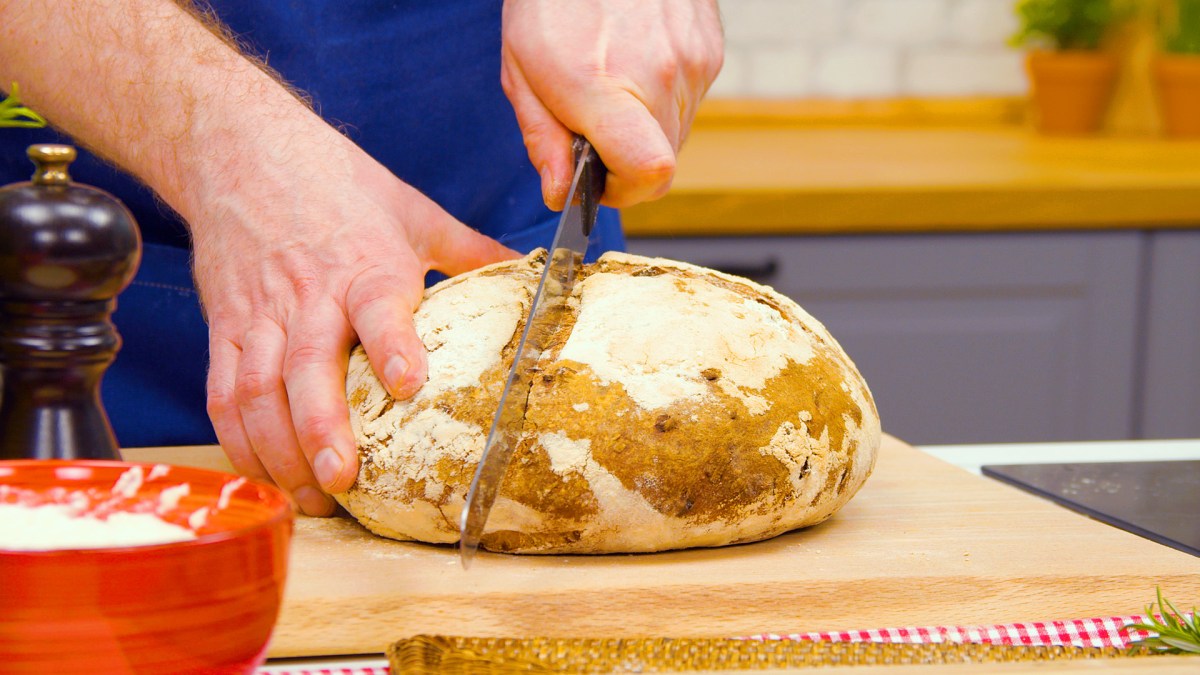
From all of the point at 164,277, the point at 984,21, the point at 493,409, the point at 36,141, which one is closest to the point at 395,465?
the point at 493,409

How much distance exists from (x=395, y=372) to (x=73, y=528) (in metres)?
0.37

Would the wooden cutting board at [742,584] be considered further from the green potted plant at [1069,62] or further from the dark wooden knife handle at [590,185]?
the green potted plant at [1069,62]

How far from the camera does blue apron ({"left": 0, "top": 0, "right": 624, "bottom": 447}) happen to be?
1295 mm

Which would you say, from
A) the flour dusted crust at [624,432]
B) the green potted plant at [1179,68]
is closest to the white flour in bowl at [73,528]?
the flour dusted crust at [624,432]

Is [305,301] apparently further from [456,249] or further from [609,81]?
[609,81]

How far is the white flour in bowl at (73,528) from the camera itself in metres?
0.53

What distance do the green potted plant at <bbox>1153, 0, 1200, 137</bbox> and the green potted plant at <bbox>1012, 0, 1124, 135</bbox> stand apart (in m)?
0.13

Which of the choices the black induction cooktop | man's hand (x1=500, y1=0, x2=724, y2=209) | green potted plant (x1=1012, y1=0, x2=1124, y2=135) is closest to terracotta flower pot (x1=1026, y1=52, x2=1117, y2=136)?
green potted plant (x1=1012, y1=0, x2=1124, y2=135)

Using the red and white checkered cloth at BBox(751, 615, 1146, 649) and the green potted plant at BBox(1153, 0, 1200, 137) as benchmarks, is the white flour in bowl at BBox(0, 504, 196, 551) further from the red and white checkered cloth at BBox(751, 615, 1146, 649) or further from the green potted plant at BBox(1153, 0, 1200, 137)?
the green potted plant at BBox(1153, 0, 1200, 137)

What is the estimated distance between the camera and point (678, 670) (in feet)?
2.30

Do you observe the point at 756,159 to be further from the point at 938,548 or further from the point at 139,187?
the point at 938,548

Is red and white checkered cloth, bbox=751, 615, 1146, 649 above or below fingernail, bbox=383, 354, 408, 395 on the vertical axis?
below

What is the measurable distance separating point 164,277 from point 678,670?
31.3 inches

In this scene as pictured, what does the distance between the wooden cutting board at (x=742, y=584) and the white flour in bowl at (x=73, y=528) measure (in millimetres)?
230
